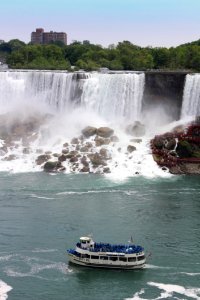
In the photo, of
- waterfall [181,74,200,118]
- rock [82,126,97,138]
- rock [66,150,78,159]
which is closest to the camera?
rock [66,150,78,159]

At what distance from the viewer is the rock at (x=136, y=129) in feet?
241

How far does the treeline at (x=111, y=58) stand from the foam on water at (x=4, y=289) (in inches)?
2226

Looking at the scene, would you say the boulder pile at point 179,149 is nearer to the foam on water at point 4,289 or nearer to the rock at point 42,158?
the rock at point 42,158

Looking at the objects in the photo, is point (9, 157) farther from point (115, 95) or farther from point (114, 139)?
point (115, 95)

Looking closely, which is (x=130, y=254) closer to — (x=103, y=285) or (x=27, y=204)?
(x=103, y=285)

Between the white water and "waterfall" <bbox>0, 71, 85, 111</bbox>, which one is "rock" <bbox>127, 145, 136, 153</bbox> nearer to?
the white water

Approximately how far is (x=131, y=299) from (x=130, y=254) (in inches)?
190

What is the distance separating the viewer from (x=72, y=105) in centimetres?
8056

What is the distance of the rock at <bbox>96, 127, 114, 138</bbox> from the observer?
7254 cm

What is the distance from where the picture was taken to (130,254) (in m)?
40.8

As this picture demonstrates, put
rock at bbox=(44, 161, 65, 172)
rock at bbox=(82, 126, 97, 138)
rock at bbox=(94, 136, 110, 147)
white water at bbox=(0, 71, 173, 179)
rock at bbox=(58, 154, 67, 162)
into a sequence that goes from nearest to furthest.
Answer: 1. rock at bbox=(44, 161, 65, 172)
2. rock at bbox=(58, 154, 67, 162)
3. white water at bbox=(0, 71, 173, 179)
4. rock at bbox=(94, 136, 110, 147)
5. rock at bbox=(82, 126, 97, 138)

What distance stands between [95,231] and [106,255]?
5.56 m

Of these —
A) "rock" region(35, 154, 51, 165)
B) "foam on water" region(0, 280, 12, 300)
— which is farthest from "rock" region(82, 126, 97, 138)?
"foam on water" region(0, 280, 12, 300)

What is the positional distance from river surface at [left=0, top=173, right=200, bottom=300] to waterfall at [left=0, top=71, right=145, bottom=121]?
1558 centimetres
